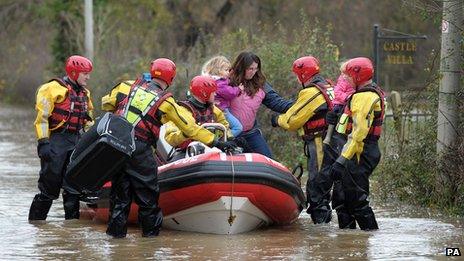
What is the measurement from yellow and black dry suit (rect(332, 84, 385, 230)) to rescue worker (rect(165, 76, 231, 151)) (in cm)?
128

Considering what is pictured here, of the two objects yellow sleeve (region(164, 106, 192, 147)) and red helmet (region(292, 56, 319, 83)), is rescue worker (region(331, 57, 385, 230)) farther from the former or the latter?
yellow sleeve (region(164, 106, 192, 147))

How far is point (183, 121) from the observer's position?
36.7 feet

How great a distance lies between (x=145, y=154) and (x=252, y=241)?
1267 millimetres

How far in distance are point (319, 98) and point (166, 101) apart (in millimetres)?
1775

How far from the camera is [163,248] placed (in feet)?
35.1

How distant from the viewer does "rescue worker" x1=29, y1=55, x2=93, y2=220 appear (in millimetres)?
12320

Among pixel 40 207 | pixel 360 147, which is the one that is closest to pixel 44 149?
pixel 40 207

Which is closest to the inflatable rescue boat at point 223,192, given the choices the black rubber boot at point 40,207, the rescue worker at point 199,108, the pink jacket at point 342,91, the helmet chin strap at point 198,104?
the rescue worker at point 199,108

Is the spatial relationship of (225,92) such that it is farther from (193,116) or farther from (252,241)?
(252,241)

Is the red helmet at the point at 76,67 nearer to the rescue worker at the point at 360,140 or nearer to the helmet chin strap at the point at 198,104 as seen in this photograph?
the helmet chin strap at the point at 198,104

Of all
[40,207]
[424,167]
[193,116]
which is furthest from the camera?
[424,167]

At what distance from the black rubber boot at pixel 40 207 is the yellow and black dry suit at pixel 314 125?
100 inches

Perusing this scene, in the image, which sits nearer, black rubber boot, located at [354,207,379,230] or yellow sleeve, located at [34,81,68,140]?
black rubber boot, located at [354,207,379,230]

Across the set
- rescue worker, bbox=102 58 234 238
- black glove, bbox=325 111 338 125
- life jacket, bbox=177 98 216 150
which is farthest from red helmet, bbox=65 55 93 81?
black glove, bbox=325 111 338 125
